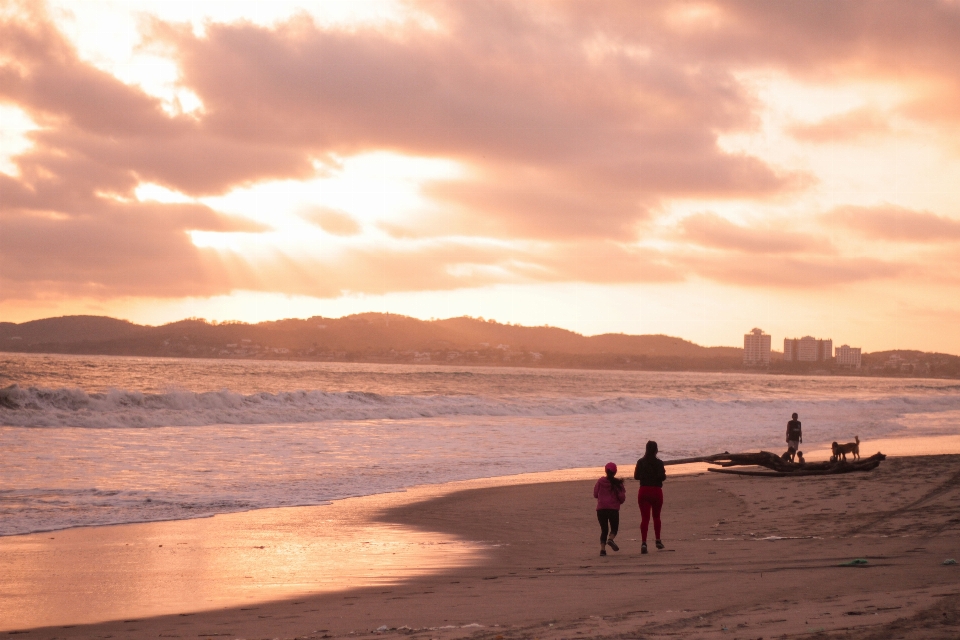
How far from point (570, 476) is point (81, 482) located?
1107 cm

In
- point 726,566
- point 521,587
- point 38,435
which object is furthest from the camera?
point 38,435

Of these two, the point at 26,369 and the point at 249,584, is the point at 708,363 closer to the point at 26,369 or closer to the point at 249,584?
the point at 26,369

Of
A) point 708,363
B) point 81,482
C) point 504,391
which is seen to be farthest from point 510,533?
point 708,363

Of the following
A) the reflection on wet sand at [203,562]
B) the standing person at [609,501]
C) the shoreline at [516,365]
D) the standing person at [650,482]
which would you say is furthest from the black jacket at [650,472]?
the shoreline at [516,365]

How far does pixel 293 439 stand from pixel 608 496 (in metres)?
17.8

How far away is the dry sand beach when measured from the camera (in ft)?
22.1

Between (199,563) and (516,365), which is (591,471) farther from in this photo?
(516,365)

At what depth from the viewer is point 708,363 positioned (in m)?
184

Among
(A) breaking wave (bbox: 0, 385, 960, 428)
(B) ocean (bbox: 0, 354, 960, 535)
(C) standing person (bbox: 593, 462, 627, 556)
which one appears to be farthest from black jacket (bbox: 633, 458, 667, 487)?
(A) breaking wave (bbox: 0, 385, 960, 428)

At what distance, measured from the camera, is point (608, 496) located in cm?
1138

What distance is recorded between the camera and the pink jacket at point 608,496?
11.3 metres

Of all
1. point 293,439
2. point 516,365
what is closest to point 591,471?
point 293,439

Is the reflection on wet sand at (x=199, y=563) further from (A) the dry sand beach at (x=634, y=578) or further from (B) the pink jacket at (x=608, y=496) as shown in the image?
(B) the pink jacket at (x=608, y=496)

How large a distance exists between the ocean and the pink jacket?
6362 mm
